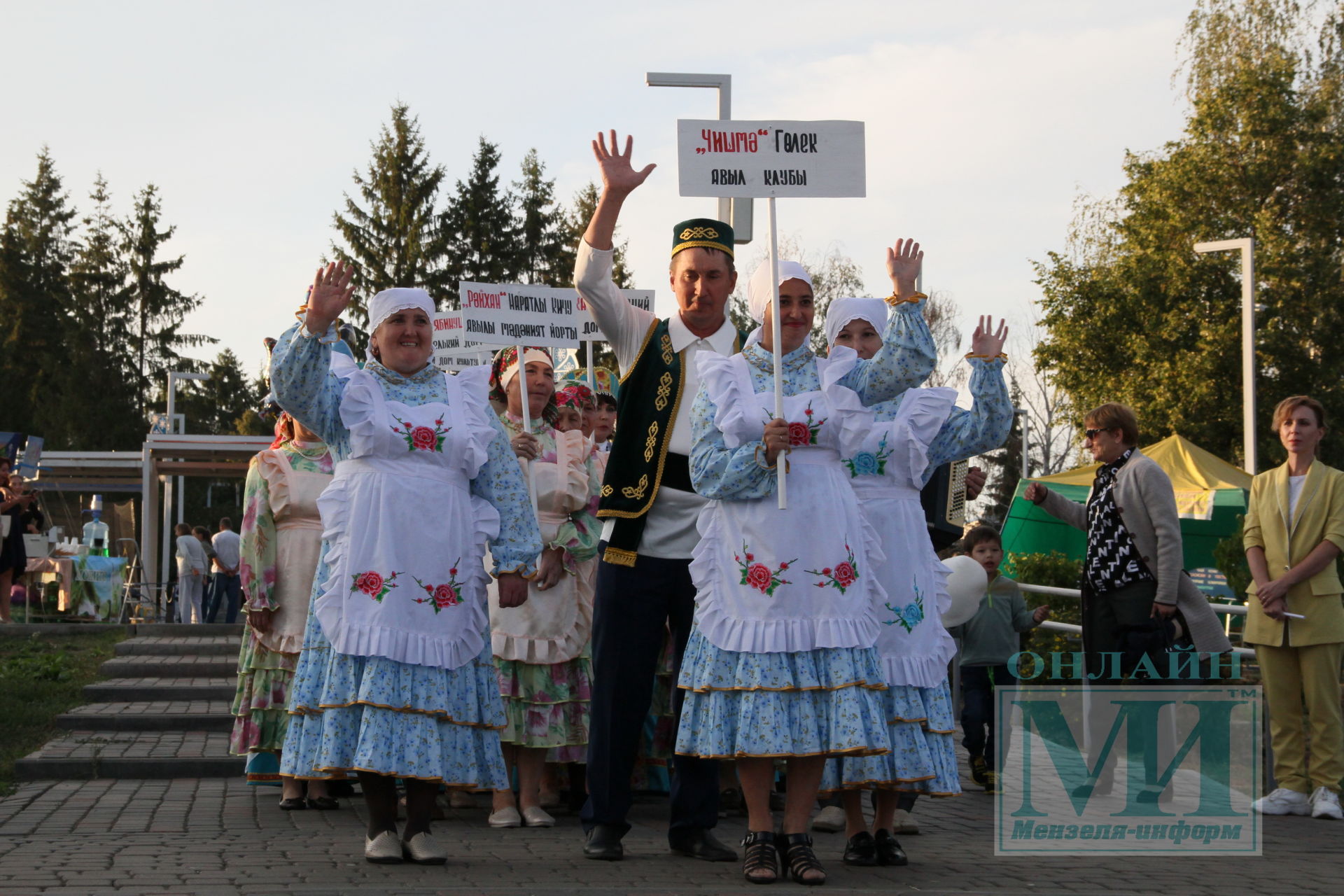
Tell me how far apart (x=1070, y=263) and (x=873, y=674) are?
36879 millimetres

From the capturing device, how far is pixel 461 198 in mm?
56969

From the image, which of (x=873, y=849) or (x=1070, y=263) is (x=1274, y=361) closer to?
(x=1070, y=263)

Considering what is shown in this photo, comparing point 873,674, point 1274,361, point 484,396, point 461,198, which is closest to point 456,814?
point 484,396

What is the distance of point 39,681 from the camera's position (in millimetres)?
13258

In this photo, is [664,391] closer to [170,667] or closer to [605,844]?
[605,844]

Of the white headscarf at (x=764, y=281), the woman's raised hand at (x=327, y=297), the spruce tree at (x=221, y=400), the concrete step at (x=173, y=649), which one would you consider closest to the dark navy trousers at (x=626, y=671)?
the white headscarf at (x=764, y=281)

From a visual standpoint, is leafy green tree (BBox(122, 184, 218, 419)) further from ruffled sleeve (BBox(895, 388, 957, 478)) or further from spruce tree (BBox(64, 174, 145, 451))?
ruffled sleeve (BBox(895, 388, 957, 478))

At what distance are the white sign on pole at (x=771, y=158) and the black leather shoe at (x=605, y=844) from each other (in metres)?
2.49

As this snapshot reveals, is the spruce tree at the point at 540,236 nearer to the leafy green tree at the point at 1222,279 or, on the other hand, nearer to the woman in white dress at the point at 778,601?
the leafy green tree at the point at 1222,279

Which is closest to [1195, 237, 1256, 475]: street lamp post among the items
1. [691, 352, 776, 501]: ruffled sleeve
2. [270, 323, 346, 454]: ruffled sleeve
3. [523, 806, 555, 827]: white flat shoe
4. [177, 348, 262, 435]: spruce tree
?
[523, 806, 555, 827]: white flat shoe

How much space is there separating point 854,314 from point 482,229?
5092 centimetres

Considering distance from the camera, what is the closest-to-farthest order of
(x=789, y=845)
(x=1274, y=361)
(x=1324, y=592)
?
1. (x=789, y=845)
2. (x=1324, y=592)
3. (x=1274, y=361)

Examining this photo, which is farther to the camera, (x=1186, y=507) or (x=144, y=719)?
(x=1186, y=507)
